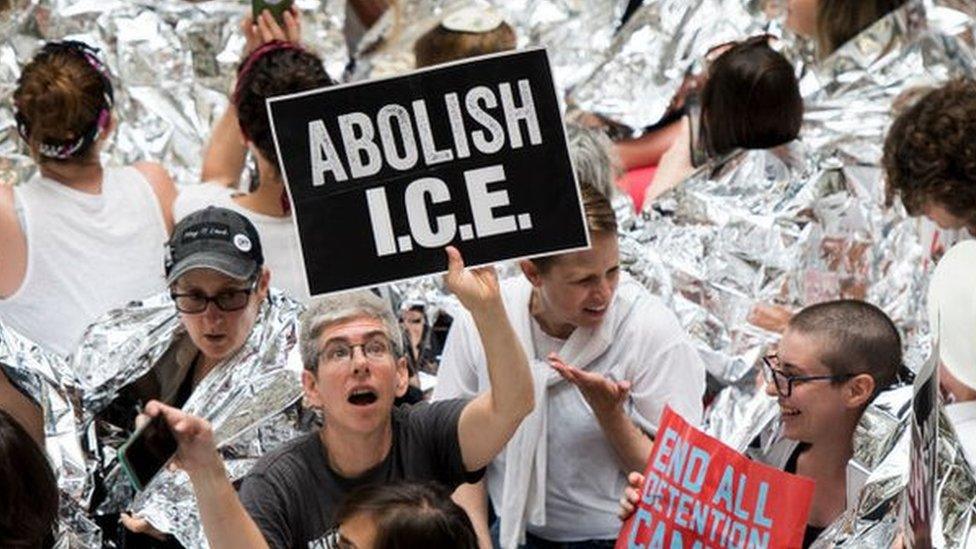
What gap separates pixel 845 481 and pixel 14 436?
133cm

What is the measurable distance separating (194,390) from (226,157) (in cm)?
113

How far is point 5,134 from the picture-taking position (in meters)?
5.21

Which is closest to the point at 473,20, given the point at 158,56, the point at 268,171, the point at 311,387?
the point at 158,56

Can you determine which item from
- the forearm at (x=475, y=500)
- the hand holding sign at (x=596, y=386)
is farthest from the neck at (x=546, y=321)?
the forearm at (x=475, y=500)

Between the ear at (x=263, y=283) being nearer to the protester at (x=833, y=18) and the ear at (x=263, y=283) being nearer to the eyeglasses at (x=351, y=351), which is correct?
the eyeglasses at (x=351, y=351)

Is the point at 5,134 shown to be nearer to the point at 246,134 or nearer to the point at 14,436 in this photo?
the point at 246,134

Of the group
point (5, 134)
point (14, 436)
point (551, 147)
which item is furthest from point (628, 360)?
point (5, 134)

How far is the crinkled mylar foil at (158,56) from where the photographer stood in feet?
17.9

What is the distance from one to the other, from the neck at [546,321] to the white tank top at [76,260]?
78cm

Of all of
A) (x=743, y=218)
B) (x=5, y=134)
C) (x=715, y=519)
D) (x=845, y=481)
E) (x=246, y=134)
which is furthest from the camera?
(x=5, y=134)

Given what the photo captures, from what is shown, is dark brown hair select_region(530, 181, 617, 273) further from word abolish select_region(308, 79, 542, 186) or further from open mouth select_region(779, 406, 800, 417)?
open mouth select_region(779, 406, 800, 417)

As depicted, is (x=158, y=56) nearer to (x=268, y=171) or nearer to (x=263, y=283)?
(x=268, y=171)

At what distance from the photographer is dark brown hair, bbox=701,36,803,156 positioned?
15.4 ft

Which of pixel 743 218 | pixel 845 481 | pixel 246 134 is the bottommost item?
pixel 845 481
